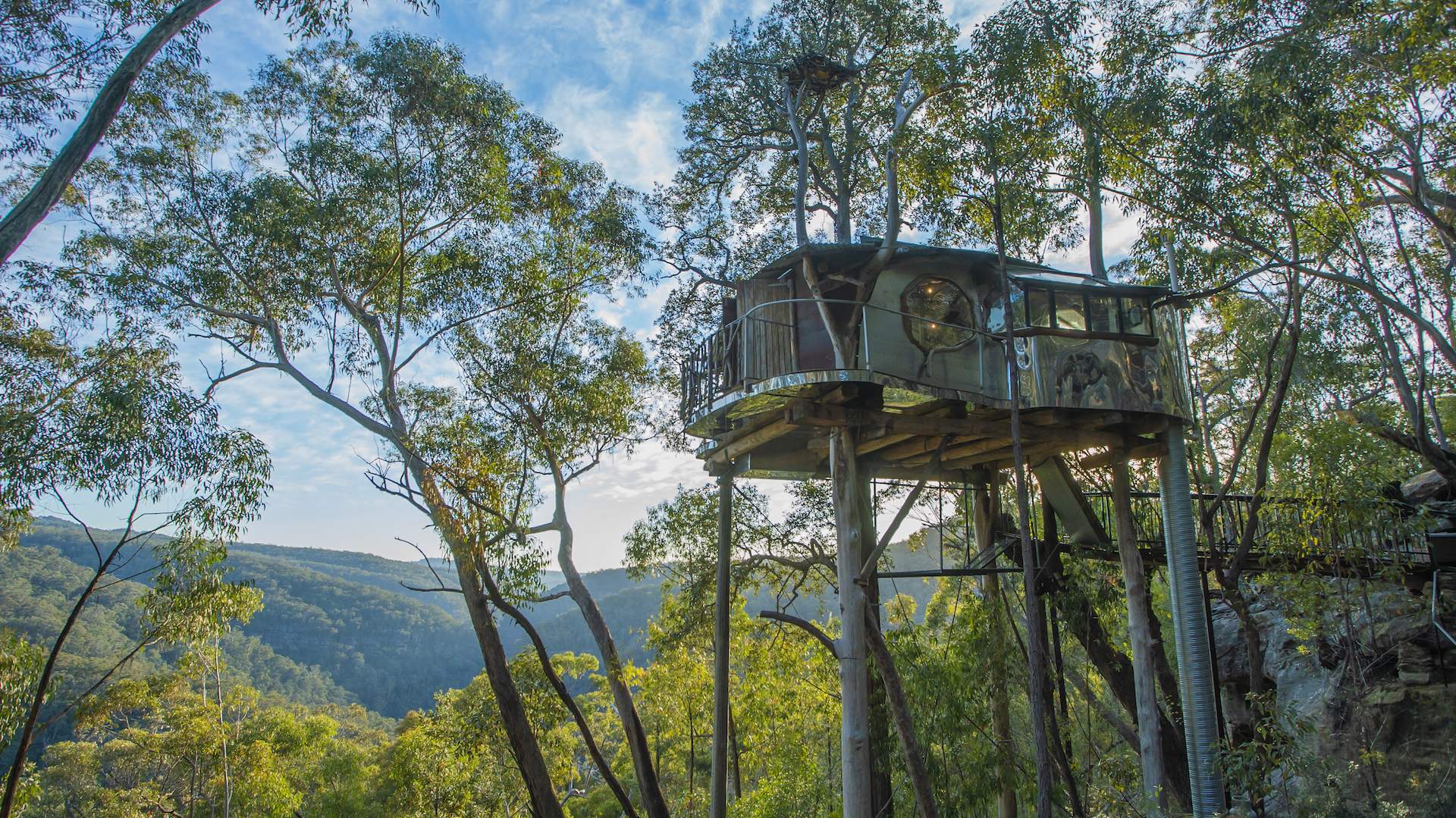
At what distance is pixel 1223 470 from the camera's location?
2456cm

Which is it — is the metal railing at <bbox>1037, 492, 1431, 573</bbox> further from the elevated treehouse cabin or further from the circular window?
the circular window

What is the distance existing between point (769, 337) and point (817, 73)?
178 inches

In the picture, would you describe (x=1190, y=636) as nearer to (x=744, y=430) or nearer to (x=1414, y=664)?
(x=744, y=430)

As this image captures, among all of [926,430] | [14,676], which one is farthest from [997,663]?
[14,676]

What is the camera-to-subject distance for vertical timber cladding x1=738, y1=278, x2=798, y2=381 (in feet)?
34.6

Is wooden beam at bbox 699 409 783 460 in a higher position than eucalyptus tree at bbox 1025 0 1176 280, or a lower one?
lower

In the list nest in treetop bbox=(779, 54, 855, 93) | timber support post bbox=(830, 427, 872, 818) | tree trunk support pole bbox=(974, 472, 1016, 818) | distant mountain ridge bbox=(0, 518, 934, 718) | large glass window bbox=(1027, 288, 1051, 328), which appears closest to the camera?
timber support post bbox=(830, 427, 872, 818)

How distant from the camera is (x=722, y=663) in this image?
35.2 feet

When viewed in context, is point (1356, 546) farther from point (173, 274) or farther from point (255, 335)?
point (173, 274)

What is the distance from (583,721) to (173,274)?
9633 millimetres

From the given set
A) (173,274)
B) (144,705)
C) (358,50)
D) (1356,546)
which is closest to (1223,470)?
(1356,546)

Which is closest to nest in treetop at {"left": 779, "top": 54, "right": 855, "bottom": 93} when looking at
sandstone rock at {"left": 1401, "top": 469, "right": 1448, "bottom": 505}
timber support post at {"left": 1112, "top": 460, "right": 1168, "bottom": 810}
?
timber support post at {"left": 1112, "top": 460, "right": 1168, "bottom": 810}

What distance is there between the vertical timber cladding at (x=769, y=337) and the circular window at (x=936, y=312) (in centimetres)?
114

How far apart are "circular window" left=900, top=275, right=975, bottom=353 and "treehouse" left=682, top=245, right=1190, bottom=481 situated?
2 centimetres
